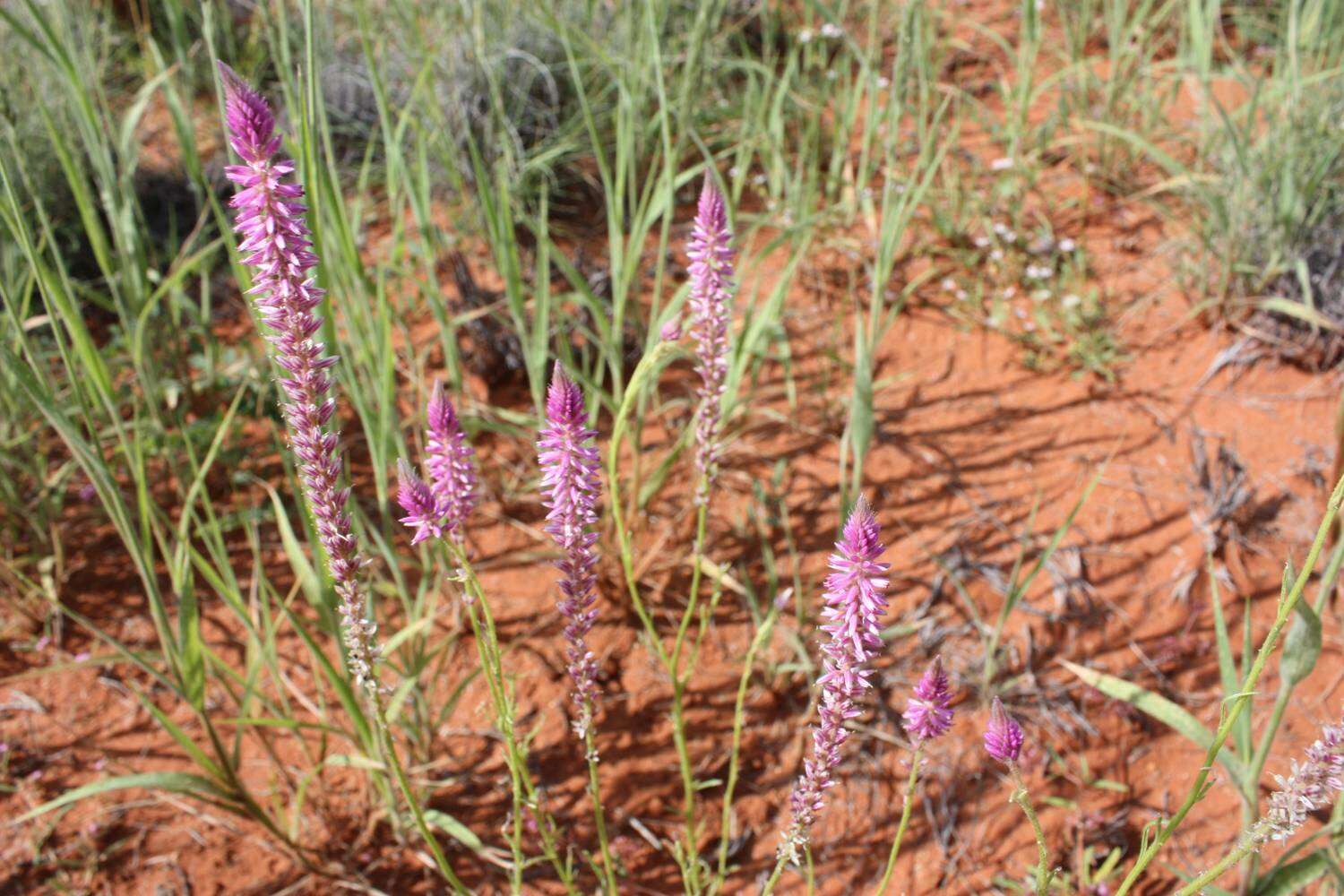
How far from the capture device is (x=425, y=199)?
258cm

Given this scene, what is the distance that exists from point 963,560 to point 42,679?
2178 millimetres

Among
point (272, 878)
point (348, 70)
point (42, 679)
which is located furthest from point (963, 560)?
point (348, 70)

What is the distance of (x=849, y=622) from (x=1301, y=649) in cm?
94

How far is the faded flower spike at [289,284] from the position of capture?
1047 mm

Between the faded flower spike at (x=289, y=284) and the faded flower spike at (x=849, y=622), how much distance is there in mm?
559

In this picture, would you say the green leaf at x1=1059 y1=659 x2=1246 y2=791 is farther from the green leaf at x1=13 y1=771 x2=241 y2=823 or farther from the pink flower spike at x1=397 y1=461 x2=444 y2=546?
the green leaf at x1=13 y1=771 x2=241 y2=823

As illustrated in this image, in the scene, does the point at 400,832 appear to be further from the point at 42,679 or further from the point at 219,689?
the point at 42,679

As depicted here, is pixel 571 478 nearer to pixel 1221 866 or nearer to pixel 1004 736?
pixel 1004 736

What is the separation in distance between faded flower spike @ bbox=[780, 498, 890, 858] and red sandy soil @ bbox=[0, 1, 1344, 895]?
68 centimetres

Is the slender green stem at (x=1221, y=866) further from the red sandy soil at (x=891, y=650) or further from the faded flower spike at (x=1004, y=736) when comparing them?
the red sandy soil at (x=891, y=650)

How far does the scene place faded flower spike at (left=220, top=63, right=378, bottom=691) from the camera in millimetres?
1047

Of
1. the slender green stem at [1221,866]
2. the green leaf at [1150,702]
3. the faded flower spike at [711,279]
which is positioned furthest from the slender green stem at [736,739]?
the slender green stem at [1221,866]

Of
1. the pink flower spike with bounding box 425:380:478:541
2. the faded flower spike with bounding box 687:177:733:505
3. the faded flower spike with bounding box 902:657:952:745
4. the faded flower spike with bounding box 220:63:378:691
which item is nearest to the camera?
the faded flower spike with bounding box 220:63:378:691

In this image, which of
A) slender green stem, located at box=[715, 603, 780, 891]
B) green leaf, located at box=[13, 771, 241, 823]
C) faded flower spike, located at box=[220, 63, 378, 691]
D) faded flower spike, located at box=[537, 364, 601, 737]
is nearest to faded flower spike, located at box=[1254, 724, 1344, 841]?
slender green stem, located at box=[715, 603, 780, 891]
